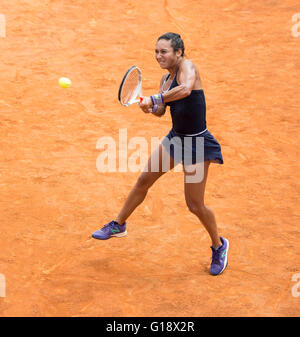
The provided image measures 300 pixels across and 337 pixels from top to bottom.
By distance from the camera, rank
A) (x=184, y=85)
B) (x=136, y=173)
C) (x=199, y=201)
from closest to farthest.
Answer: (x=184, y=85), (x=199, y=201), (x=136, y=173)

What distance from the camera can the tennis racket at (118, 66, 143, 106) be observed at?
487 cm

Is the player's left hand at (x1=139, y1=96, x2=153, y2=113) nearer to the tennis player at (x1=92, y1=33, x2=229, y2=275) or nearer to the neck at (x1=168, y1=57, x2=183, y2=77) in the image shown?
the tennis player at (x1=92, y1=33, x2=229, y2=275)

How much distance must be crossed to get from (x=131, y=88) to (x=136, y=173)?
2295mm

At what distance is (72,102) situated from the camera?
8953mm

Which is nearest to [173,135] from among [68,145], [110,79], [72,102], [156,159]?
[156,159]

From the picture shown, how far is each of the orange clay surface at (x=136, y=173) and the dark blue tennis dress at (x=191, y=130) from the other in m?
1.14

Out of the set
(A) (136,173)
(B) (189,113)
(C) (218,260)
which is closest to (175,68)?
(B) (189,113)

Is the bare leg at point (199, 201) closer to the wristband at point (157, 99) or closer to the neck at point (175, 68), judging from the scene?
the wristband at point (157, 99)

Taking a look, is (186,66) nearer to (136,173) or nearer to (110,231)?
(110,231)

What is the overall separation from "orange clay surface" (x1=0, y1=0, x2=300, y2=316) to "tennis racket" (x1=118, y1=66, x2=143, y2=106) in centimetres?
157


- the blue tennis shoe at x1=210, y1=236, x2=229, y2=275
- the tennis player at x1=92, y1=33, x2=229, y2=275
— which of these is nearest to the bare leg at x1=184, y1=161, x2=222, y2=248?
the tennis player at x1=92, y1=33, x2=229, y2=275

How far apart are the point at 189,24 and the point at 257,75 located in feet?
8.83

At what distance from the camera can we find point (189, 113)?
4.85m

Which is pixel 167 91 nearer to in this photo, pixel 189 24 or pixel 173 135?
pixel 173 135
